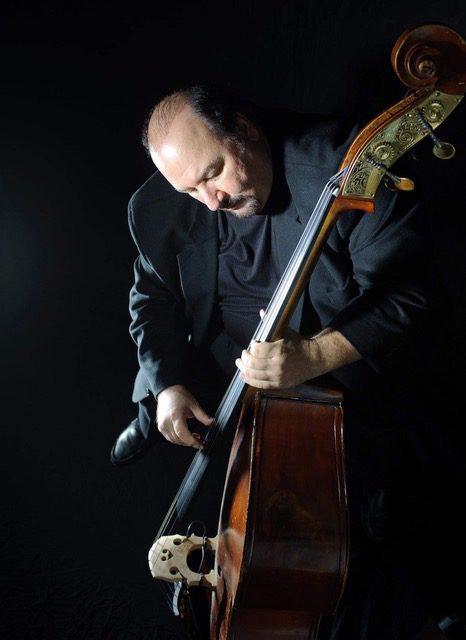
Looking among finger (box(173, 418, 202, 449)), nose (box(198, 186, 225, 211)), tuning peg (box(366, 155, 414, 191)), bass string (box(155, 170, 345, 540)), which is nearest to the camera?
tuning peg (box(366, 155, 414, 191))

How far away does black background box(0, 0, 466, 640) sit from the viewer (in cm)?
160

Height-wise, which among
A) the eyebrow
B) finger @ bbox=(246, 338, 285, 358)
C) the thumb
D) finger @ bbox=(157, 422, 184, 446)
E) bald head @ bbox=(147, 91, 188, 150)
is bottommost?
finger @ bbox=(157, 422, 184, 446)

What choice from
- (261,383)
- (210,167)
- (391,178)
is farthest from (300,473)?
(210,167)

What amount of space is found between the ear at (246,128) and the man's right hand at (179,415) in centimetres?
71

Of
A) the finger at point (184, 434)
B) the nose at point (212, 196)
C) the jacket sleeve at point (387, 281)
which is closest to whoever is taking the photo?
the jacket sleeve at point (387, 281)

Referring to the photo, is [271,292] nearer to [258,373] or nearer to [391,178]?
[258,373]

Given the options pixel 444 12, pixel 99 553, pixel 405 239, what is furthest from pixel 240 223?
pixel 99 553

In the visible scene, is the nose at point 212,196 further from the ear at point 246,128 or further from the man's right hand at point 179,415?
the man's right hand at point 179,415

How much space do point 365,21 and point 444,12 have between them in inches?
7.9

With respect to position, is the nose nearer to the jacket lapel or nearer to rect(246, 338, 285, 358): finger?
the jacket lapel

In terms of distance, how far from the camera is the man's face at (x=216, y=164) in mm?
1311

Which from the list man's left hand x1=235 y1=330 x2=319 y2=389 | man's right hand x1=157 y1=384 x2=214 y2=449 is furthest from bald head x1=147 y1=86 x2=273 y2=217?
man's right hand x1=157 y1=384 x2=214 y2=449

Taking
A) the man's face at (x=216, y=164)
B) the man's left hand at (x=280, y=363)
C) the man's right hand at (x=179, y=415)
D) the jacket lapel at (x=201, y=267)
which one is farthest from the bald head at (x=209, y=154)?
the man's right hand at (x=179, y=415)

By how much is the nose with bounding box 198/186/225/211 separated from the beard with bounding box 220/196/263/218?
0.05 ft
